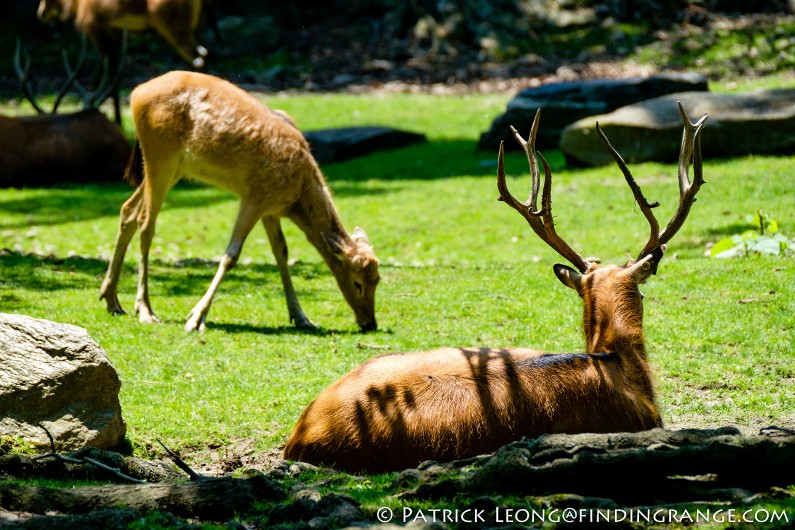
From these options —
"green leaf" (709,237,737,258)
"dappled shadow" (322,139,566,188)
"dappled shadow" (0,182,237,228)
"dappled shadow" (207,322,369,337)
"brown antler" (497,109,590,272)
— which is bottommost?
"dappled shadow" (0,182,237,228)

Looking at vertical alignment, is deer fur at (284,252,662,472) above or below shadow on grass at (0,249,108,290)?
above

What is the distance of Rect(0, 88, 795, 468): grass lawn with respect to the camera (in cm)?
799

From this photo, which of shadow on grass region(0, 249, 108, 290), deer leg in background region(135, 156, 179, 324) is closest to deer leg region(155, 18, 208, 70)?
shadow on grass region(0, 249, 108, 290)

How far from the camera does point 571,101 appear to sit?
65.3 feet

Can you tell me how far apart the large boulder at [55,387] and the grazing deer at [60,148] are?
1359 cm

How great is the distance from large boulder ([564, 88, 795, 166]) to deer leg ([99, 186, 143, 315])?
9.13m

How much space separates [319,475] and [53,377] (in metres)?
2.02

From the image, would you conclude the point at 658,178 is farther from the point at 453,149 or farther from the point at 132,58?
the point at 132,58

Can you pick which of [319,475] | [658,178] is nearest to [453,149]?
[658,178]

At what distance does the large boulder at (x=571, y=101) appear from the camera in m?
19.6

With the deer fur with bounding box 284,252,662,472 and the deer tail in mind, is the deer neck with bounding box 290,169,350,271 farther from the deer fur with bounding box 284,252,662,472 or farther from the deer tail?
the deer fur with bounding box 284,252,662,472

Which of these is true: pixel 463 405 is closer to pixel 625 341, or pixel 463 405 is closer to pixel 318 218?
pixel 625 341

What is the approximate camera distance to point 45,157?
1967 cm

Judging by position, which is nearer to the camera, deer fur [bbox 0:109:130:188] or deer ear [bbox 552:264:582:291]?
deer ear [bbox 552:264:582:291]
